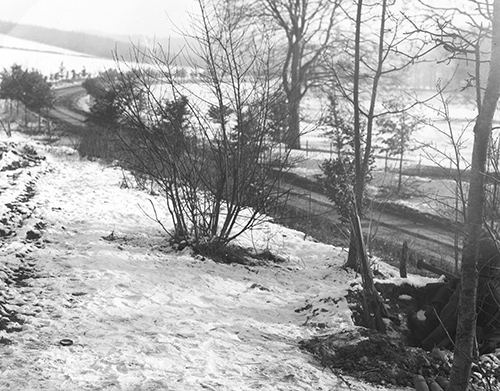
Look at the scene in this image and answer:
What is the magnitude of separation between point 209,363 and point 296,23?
24289 mm

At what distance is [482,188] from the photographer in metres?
3.77

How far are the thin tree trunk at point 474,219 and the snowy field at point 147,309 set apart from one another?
89 centimetres

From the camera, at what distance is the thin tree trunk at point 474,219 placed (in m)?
3.65

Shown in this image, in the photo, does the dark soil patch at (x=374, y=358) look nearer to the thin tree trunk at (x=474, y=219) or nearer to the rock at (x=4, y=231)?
the thin tree trunk at (x=474, y=219)

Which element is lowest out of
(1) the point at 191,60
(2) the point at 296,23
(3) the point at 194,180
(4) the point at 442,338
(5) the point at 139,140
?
(4) the point at 442,338

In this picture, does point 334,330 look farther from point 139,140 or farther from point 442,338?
point 139,140

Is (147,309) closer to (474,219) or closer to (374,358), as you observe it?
(374,358)

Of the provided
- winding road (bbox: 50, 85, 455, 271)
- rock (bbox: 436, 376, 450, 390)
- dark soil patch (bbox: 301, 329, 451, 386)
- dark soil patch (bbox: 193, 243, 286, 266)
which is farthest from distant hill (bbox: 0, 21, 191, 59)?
rock (bbox: 436, 376, 450, 390)

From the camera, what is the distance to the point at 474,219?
12.4 ft

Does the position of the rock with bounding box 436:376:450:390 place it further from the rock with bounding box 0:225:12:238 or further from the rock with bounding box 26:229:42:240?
the rock with bounding box 0:225:12:238

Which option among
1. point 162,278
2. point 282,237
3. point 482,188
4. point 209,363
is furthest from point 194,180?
point 482,188

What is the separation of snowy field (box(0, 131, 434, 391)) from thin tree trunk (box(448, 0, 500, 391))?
888 millimetres

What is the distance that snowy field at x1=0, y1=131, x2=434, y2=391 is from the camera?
12.5ft

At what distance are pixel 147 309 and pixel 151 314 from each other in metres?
0.15
